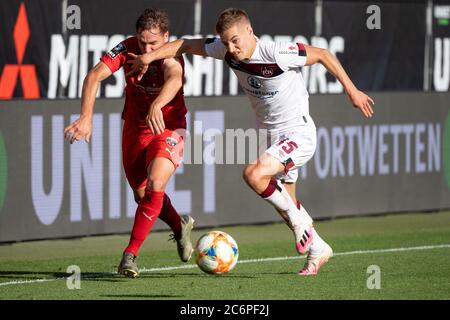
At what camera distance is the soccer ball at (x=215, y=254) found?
1016 cm

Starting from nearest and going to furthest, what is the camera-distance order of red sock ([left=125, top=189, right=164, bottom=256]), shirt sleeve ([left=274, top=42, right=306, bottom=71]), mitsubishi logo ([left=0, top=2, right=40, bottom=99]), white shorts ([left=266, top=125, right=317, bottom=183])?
shirt sleeve ([left=274, top=42, right=306, bottom=71]) < white shorts ([left=266, top=125, right=317, bottom=183]) < red sock ([left=125, top=189, right=164, bottom=256]) < mitsubishi logo ([left=0, top=2, right=40, bottom=99])

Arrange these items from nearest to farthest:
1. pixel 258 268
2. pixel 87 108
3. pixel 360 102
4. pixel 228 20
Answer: pixel 360 102 → pixel 228 20 → pixel 87 108 → pixel 258 268

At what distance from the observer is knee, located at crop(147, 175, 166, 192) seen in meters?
10.4

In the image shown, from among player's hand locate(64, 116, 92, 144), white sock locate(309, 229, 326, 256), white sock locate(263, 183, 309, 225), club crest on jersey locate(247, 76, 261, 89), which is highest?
club crest on jersey locate(247, 76, 261, 89)

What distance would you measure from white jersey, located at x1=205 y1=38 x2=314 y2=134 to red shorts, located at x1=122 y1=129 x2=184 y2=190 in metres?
0.78

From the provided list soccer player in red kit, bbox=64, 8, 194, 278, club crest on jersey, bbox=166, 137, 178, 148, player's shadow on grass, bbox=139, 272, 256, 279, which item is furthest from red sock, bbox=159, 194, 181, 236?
club crest on jersey, bbox=166, 137, 178, 148

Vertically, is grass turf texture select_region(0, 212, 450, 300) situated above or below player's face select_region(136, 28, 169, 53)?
below

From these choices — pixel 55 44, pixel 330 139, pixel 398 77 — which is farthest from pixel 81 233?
pixel 398 77

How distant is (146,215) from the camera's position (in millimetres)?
10453

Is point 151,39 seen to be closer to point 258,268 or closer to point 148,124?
point 148,124

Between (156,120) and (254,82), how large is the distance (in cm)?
94

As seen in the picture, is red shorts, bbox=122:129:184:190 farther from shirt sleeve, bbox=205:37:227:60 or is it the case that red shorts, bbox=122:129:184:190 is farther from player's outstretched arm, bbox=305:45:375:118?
player's outstretched arm, bbox=305:45:375:118

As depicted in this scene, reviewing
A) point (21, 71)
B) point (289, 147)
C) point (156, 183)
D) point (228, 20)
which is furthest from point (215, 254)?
point (21, 71)

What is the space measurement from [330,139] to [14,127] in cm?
453
